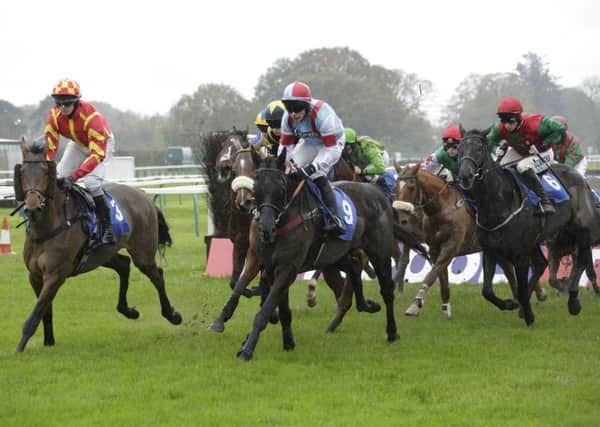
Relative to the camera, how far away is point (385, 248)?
8266mm

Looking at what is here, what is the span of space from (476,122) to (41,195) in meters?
49.5

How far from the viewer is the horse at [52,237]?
7.11 metres

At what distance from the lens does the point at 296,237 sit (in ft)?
23.8

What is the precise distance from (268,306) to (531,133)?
3456 mm

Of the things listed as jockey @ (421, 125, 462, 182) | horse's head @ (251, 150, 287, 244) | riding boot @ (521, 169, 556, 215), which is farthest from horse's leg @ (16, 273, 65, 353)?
jockey @ (421, 125, 462, 182)

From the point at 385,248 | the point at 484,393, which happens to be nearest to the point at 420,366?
the point at 484,393

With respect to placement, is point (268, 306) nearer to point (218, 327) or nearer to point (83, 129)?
point (218, 327)

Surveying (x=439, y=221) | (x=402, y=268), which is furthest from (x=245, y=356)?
(x=402, y=268)

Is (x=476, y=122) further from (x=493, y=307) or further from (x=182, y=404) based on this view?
(x=182, y=404)

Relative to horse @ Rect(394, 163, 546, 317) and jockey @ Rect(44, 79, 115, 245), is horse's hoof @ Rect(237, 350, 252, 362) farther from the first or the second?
horse @ Rect(394, 163, 546, 317)

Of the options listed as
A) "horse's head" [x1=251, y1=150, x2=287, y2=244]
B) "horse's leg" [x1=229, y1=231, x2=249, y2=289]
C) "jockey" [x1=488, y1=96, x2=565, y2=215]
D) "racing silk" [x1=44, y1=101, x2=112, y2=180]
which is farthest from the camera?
"horse's leg" [x1=229, y1=231, x2=249, y2=289]

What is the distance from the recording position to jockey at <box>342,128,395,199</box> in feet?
33.7

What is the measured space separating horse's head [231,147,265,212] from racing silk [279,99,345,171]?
499 millimetres

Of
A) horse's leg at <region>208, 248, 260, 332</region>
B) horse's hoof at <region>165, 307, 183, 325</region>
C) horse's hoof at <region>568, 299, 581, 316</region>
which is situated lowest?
horse's hoof at <region>568, 299, 581, 316</region>
